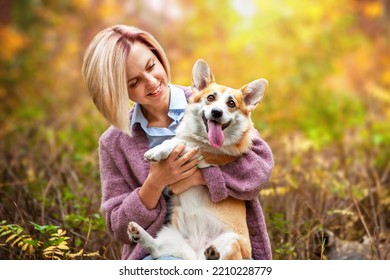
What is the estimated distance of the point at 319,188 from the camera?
3932 mm

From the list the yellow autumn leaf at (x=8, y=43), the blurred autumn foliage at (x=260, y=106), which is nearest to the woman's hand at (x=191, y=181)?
the blurred autumn foliage at (x=260, y=106)

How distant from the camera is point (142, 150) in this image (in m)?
2.52

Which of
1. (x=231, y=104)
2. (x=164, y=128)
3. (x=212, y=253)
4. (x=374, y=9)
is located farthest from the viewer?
(x=374, y=9)

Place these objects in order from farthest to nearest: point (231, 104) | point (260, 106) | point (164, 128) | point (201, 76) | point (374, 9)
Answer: point (374, 9) → point (260, 106) → point (164, 128) → point (201, 76) → point (231, 104)

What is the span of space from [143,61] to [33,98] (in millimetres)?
5961

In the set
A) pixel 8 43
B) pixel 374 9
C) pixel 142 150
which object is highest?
pixel 374 9

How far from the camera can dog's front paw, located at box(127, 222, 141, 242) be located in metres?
2.29

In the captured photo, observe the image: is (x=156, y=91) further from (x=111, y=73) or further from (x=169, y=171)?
(x=169, y=171)

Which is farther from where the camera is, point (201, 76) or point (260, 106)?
point (260, 106)

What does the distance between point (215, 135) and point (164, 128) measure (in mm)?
372

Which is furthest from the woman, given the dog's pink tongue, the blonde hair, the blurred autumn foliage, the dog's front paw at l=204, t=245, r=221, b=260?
the blurred autumn foliage

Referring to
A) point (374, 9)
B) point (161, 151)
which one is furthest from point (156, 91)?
point (374, 9)
